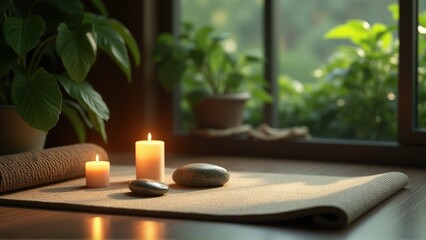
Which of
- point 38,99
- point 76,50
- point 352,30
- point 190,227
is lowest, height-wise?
point 190,227

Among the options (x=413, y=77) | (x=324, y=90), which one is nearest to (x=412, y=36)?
(x=413, y=77)

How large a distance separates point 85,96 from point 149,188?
568 millimetres

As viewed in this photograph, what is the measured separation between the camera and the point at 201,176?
86.2 inches

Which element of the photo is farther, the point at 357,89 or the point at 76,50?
the point at 357,89

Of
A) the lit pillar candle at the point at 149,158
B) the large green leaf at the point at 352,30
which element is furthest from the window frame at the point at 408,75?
the lit pillar candle at the point at 149,158

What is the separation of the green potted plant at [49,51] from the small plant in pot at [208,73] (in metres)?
0.42

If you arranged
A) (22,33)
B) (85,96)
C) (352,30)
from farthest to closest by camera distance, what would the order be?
1. (352,30)
2. (85,96)
3. (22,33)

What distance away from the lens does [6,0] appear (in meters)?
Result: 2.54

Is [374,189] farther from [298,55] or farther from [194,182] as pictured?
[298,55]

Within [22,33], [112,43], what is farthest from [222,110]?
[22,33]

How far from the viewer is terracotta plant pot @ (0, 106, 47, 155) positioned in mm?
2496

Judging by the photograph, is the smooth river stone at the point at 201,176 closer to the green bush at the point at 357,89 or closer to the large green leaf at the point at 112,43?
the large green leaf at the point at 112,43

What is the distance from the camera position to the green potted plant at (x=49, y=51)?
223 centimetres

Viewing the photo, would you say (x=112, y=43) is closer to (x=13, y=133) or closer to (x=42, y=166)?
(x=13, y=133)
